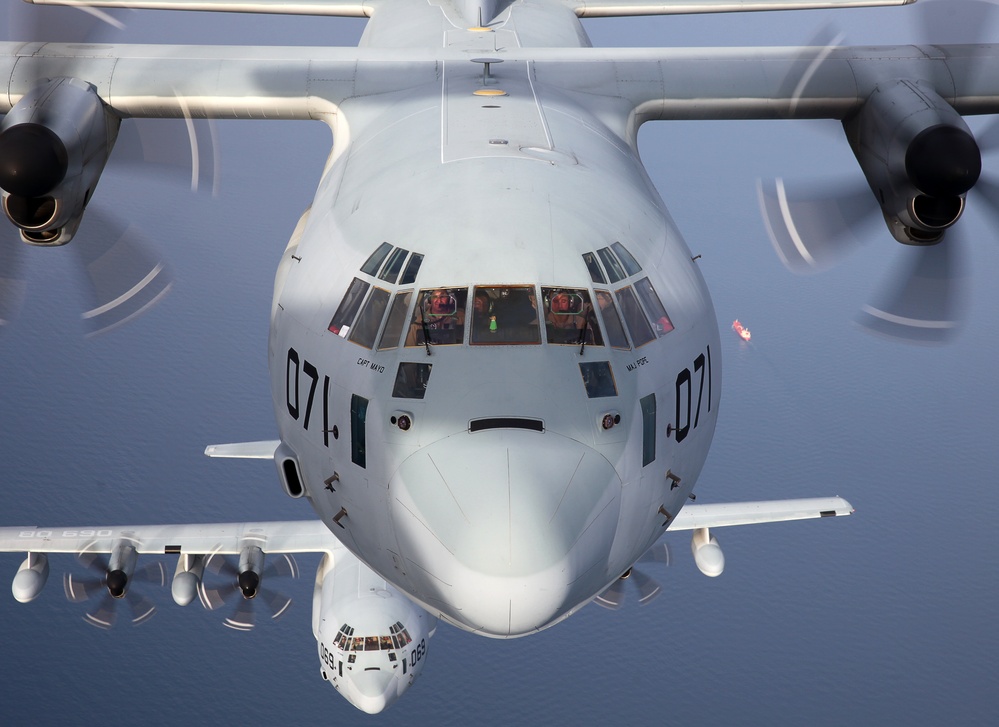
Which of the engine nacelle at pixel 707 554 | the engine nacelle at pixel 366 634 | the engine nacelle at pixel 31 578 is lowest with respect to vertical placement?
the engine nacelle at pixel 366 634

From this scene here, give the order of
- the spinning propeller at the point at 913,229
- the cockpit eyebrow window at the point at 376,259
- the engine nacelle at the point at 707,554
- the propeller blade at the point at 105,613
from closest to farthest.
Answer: the cockpit eyebrow window at the point at 376,259 < the spinning propeller at the point at 913,229 < the propeller blade at the point at 105,613 < the engine nacelle at the point at 707,554

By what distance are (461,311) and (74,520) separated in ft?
157

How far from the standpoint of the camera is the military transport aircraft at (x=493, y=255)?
737 centimetres

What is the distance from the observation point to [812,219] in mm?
13391

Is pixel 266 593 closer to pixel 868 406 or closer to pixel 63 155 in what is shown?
pixel 63 155

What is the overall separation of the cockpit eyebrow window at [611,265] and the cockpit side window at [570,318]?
1.38 feet

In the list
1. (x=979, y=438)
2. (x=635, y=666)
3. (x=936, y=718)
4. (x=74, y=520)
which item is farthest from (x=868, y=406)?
(x=74, y=520)

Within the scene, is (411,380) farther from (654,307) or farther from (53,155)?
(53,155)

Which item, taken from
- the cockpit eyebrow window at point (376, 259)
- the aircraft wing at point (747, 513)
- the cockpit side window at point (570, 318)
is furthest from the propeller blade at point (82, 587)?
the cockpit side window at point (570, 318)

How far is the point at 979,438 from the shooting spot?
55.8 m

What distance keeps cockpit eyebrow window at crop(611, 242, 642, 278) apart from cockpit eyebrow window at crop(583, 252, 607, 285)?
33 cm

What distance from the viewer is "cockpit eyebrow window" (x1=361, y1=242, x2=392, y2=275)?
28.4ft

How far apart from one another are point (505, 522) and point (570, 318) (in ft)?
6.00

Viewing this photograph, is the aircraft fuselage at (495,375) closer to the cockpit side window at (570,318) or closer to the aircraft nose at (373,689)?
the cockpit side window at (570,318)
